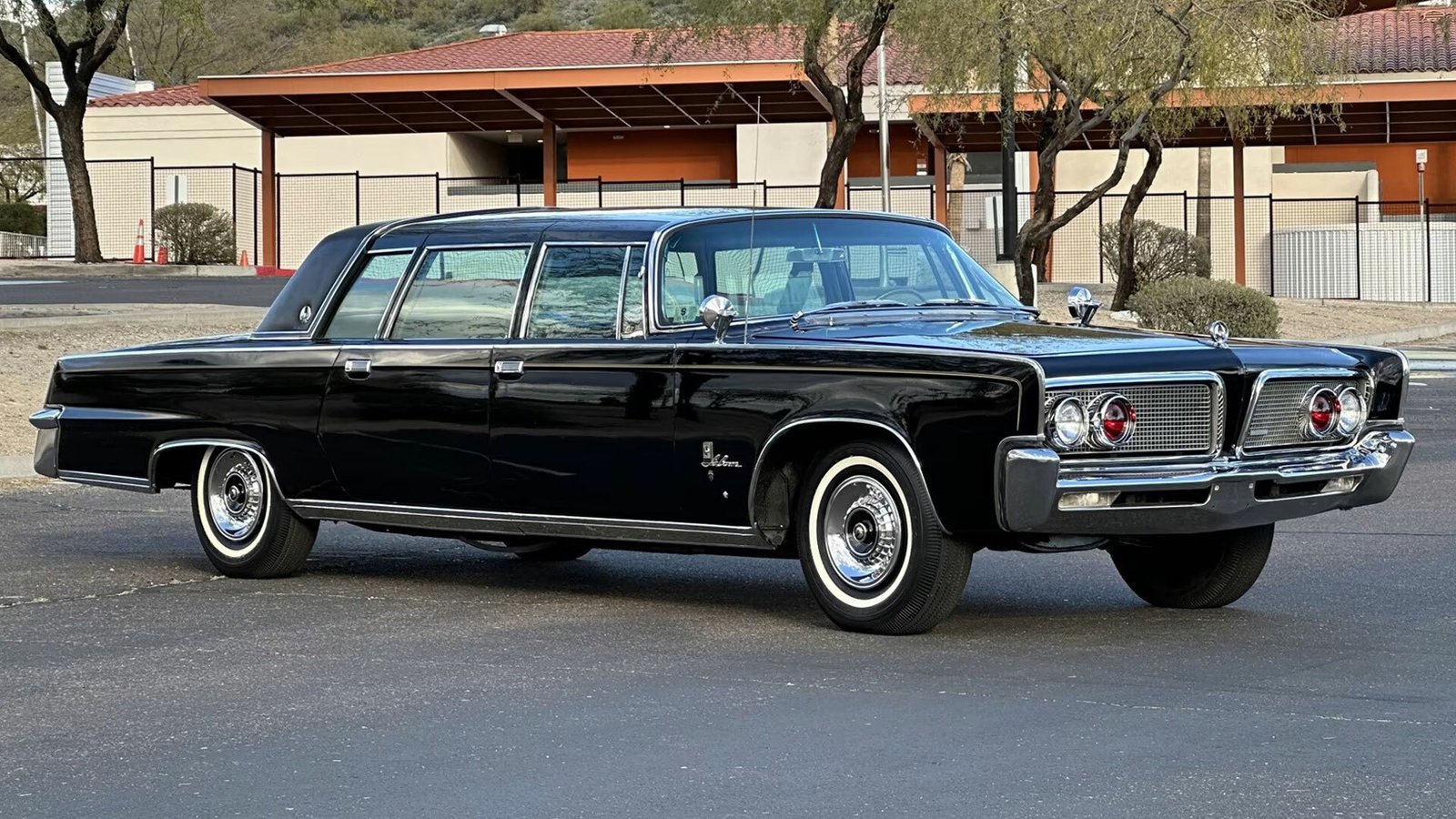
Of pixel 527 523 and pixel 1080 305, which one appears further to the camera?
pixel 1080 305

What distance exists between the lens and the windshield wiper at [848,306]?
335 inches

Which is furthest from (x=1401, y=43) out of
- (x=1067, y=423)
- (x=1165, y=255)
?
(x=1067, y=423)

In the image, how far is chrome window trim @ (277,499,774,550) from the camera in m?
8.28

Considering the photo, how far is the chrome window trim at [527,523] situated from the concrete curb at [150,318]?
13628 mm

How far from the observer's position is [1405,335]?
33906 millimetres

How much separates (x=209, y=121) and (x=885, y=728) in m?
52.6

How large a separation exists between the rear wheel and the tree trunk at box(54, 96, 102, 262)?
36557 millimetres

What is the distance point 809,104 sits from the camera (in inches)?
1774

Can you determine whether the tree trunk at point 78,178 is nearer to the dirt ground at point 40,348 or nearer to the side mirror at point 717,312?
the dirt ground at point 40,348

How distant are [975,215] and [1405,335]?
15.6m

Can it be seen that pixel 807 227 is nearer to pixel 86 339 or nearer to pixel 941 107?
pixel 86 339

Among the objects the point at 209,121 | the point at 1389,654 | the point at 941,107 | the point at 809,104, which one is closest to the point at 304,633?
the point at 1389,654

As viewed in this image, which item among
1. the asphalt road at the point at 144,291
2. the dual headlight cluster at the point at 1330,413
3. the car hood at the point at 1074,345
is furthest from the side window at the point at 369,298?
the asphalt road at the point at 144,291

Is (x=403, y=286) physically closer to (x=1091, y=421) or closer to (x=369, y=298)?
(x=369, y=298)
